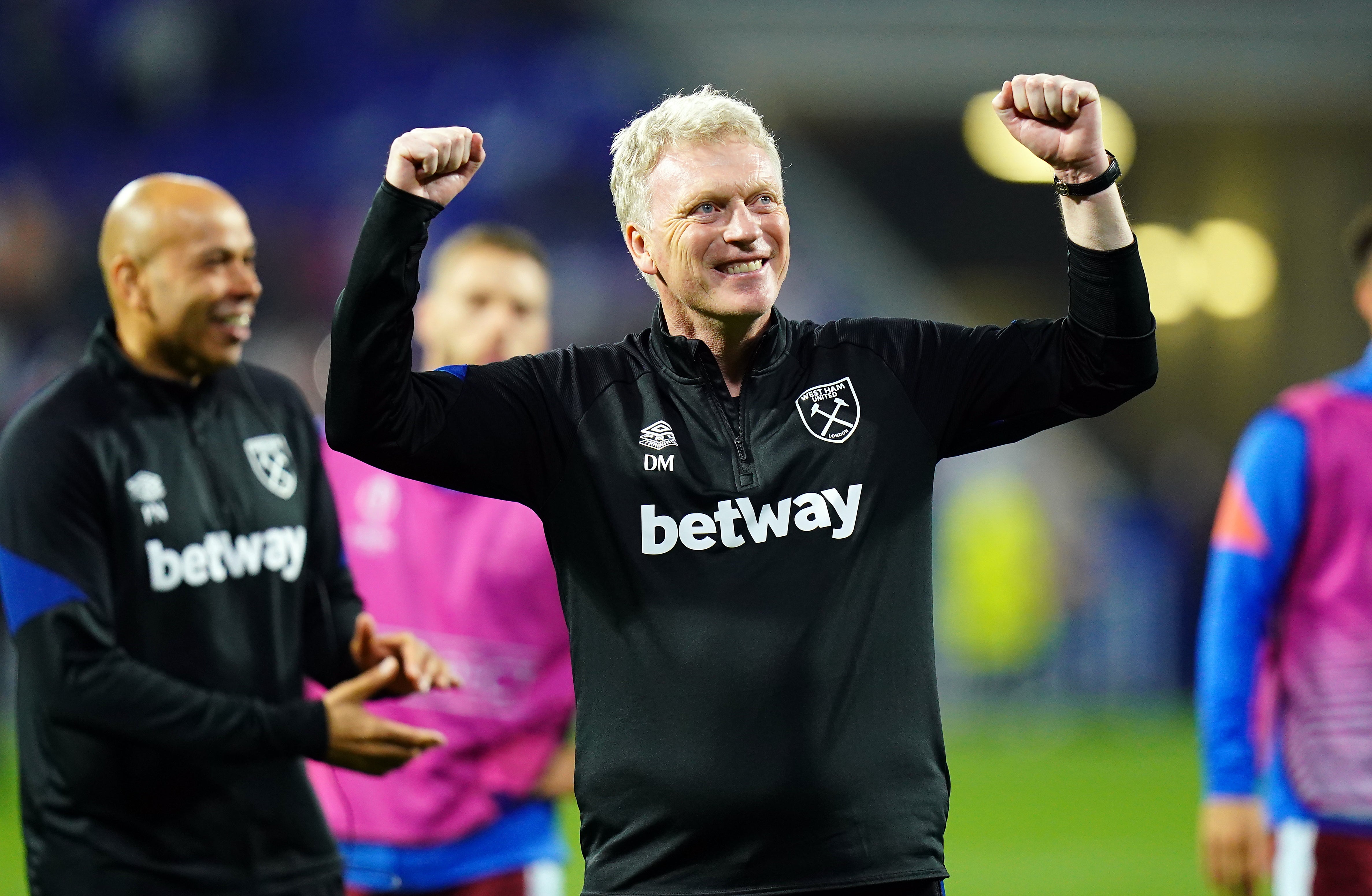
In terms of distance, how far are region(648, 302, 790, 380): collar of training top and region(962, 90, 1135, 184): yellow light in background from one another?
16195mm

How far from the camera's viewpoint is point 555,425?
8.29 ft

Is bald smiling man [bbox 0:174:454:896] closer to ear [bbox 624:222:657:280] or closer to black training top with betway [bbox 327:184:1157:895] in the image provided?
black training top with betway [bbox 327:184:1157:895]

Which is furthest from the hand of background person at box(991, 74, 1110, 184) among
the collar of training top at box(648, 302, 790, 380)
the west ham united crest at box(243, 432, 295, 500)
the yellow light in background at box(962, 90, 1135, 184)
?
the yellow light in background at box(962, 90, 1135, 184)

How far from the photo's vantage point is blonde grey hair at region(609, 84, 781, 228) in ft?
8.32

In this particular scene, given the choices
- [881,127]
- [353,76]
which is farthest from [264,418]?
[881,127]

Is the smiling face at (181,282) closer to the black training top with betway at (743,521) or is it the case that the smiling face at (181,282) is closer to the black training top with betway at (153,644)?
the black training top with betway at (153,644)

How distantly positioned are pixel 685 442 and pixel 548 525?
26 cm

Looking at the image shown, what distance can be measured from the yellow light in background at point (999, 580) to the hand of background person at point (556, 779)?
993 cm

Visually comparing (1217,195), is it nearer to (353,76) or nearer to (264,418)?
(353,76)

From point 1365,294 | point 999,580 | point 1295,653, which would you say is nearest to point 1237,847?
point 1295,653

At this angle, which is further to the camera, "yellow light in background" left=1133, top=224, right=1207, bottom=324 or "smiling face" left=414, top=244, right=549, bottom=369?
"yellow light in background" left=1133, top=224, right=1207, bottom=324

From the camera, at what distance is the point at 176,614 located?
10.7 feet

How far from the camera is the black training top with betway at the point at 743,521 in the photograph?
2.33 meters

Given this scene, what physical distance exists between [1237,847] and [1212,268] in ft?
56.0
